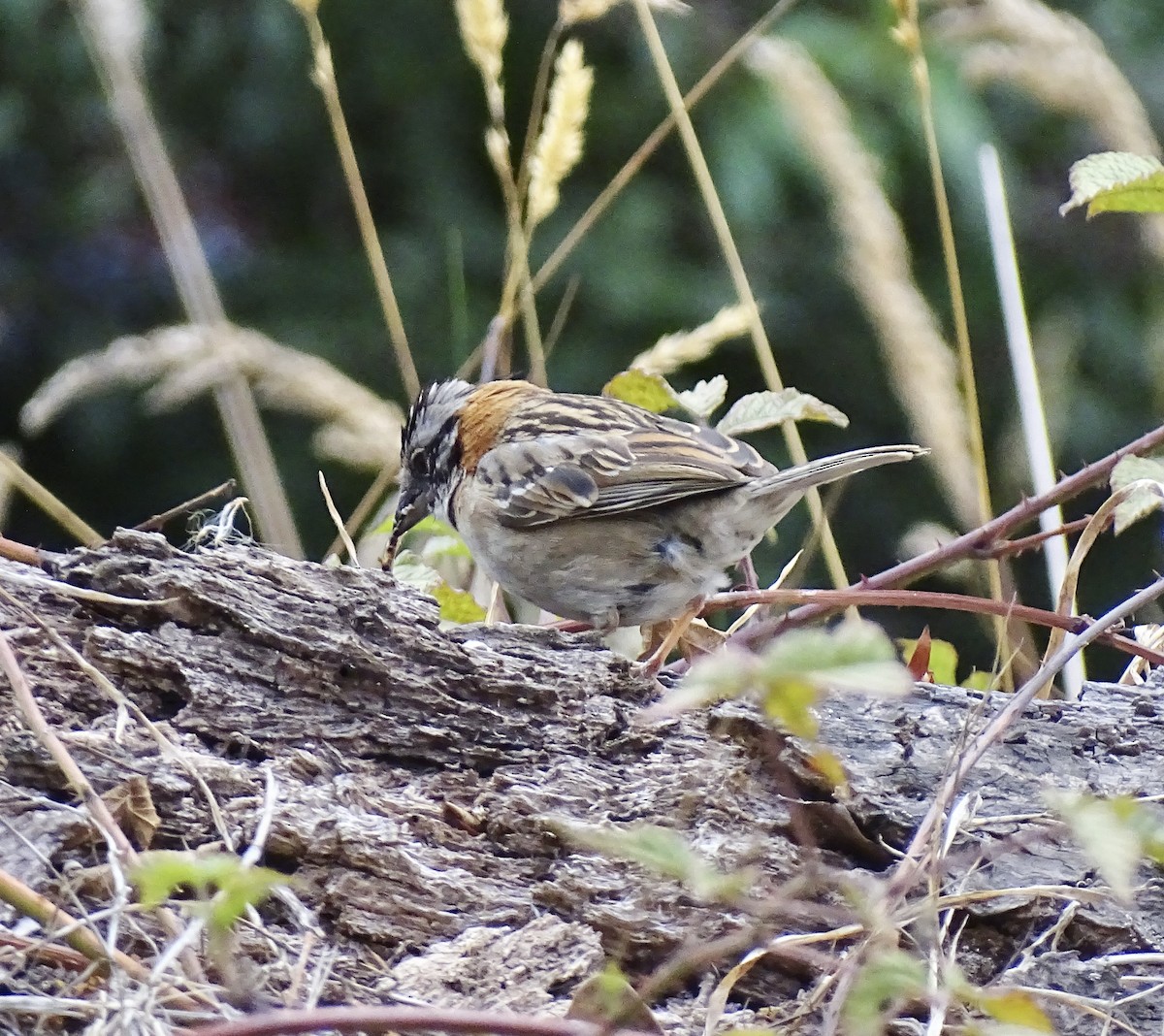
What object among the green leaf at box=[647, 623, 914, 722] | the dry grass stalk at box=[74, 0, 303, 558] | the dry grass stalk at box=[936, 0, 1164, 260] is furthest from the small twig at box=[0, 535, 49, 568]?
the dry grass stalk at box=[936, 0, 1164, 260]

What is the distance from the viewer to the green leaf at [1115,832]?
1.21 meters

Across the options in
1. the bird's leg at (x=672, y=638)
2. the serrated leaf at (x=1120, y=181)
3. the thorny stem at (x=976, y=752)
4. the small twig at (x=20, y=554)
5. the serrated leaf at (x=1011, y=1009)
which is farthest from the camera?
the bird's leg at (x=672, y=638)

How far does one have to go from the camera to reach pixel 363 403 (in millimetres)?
3391

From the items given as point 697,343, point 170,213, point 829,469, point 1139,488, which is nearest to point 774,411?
point 697,343

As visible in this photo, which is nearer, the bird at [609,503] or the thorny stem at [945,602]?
the thorny stem at [945,602]

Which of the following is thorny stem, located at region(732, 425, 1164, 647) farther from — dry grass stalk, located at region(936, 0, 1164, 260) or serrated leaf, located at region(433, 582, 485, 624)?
dry grass stalk, located at region(936, 0, 1164, 260)

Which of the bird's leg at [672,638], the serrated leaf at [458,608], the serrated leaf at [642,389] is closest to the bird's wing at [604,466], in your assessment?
the bird's leg at [672,638]

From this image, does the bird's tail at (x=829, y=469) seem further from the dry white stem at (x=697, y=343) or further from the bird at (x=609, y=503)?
the dry white stem at (x=697, y=343)

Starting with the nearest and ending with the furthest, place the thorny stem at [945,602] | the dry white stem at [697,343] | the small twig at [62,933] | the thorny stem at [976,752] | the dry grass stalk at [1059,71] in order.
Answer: the small twig at [62,933] → the thorny stem at [976,752] → the thorny stem at [945,602] → the dry white stem at [697,343] → the dry grass stalk at [1059,71]

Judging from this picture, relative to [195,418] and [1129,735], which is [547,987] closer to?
[1129,735]

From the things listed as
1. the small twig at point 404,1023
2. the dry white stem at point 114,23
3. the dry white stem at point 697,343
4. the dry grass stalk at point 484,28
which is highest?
the dry white stem at point 114,23

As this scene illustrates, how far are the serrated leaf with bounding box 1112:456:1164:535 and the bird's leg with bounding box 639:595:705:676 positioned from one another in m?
0.75

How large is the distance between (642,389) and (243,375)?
31.3 inches

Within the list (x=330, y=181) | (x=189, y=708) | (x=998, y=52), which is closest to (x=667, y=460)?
(x=998, y=52)
